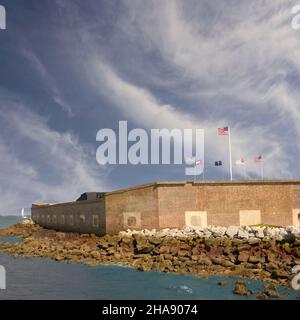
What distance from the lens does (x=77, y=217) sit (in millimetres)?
44938

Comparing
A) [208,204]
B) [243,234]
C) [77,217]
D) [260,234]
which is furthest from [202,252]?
[77,217]

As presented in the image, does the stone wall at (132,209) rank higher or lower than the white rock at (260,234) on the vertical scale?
higher

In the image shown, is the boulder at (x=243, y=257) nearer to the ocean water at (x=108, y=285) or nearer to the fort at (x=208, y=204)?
the ocean water at (x=108, y=285)

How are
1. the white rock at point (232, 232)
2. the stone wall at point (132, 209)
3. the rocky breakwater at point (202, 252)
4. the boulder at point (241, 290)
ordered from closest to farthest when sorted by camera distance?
the boulder at point (241, 290), the rocky breakwater at point (202, 252), the white rock at point (232, 232), the stone wall at point (132, 209)

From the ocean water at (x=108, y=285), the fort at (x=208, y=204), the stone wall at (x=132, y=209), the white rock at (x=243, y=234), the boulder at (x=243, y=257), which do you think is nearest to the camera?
the ocean water at (x=108, y=285)

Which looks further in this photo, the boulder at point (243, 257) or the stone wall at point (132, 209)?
the stone wall at point (132, 209)

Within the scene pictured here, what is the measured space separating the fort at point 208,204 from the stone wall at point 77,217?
319cm

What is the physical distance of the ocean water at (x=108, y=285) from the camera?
18208mm

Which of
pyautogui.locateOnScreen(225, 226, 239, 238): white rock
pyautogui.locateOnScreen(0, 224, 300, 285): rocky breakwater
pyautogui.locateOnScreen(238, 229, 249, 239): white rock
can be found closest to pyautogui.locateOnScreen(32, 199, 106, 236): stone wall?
pyautogui.locateOnScreen(0, 224, 300, 285): rocky breakwater

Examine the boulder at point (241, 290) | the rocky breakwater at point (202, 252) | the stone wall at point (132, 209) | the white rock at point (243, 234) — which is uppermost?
the stone wall at point (132, 209)

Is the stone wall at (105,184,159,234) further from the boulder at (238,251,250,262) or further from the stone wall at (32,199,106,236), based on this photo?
the boulder at (238,251,250,262)

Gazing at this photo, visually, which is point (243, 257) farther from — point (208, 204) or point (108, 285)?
point (208, 204)

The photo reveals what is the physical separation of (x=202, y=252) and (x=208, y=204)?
26.4ft

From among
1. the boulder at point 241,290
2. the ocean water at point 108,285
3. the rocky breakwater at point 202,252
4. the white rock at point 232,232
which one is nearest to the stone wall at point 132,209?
the rocky breakwater at point 202,252
